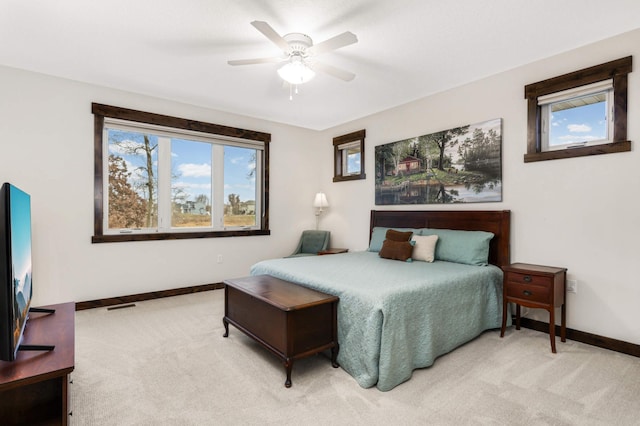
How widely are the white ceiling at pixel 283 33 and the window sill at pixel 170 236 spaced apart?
5.61ft

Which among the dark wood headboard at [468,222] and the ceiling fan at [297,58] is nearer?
the ceiling fan at [297,58]

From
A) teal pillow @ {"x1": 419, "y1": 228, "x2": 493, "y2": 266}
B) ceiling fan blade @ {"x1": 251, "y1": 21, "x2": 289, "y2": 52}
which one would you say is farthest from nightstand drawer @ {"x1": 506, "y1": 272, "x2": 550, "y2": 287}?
ceiling fan blade @ {"x1": 251, "y1": 21, "x2": 289, "y2": 52}

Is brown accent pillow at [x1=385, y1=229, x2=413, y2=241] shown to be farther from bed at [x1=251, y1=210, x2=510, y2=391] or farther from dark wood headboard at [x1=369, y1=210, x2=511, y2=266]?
dark wood headboard at [x1=369, y1=210, x2=511, y2=266]

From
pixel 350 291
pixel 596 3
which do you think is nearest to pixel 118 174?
pixel 350 291

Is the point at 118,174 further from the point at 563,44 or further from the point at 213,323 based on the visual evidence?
the point at 563,44

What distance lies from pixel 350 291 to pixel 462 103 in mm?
A: 2621

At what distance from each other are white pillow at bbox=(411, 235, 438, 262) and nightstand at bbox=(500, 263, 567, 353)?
2.27 feet

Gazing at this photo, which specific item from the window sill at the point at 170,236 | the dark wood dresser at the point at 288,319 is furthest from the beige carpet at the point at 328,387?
the window sill at the point at 170,236

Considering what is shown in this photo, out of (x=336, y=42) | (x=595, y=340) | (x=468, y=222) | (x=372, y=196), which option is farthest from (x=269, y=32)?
(x=595, y=340)

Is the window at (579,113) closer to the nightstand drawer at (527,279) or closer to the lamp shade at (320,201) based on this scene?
the nightstand drawer at (527,279)

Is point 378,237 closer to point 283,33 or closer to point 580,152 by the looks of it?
point 580,152

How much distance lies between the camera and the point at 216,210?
460 centimetres

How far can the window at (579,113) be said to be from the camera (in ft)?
8.54

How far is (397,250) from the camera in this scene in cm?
347
